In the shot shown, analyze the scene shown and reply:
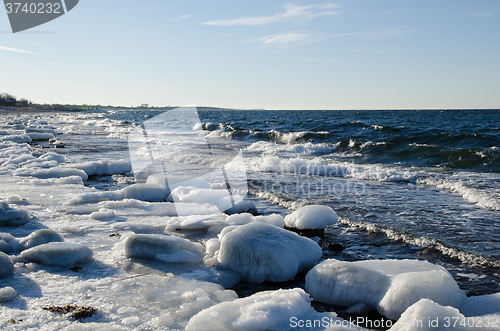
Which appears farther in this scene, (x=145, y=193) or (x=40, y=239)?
(x=145, y=193)

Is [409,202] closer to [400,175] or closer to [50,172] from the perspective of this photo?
[400,175]

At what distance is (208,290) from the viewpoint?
271 centimetres

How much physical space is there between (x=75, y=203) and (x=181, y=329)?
384 centimetres

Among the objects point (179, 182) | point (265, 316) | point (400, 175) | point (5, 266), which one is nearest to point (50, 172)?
point (179, 182)

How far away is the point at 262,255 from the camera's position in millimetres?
3080

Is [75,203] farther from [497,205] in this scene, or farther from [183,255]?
[497,205]

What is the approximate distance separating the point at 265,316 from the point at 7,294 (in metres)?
1.79

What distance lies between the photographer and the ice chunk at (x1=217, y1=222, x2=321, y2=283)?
308 centimetres

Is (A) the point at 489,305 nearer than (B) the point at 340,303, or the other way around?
(A) the point at 489,305

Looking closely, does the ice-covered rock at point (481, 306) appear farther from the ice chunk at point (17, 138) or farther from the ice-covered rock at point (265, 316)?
the ice chunk at point (17, 138)

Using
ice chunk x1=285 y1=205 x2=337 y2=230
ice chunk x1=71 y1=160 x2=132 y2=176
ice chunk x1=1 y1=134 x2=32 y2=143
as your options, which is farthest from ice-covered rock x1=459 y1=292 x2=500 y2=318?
ice chunk x1=1 y1=134 x2=32 y2=143

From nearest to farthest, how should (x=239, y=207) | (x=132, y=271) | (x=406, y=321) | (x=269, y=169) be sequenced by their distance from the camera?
(x=406, y=321)
(x=132, y=271)
(x=239, y=207)
(x=269, y=169)

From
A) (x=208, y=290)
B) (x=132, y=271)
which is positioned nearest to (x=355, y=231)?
(x=208, y=290)

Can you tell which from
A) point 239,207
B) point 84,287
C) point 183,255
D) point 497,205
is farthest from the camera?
point 497,205
